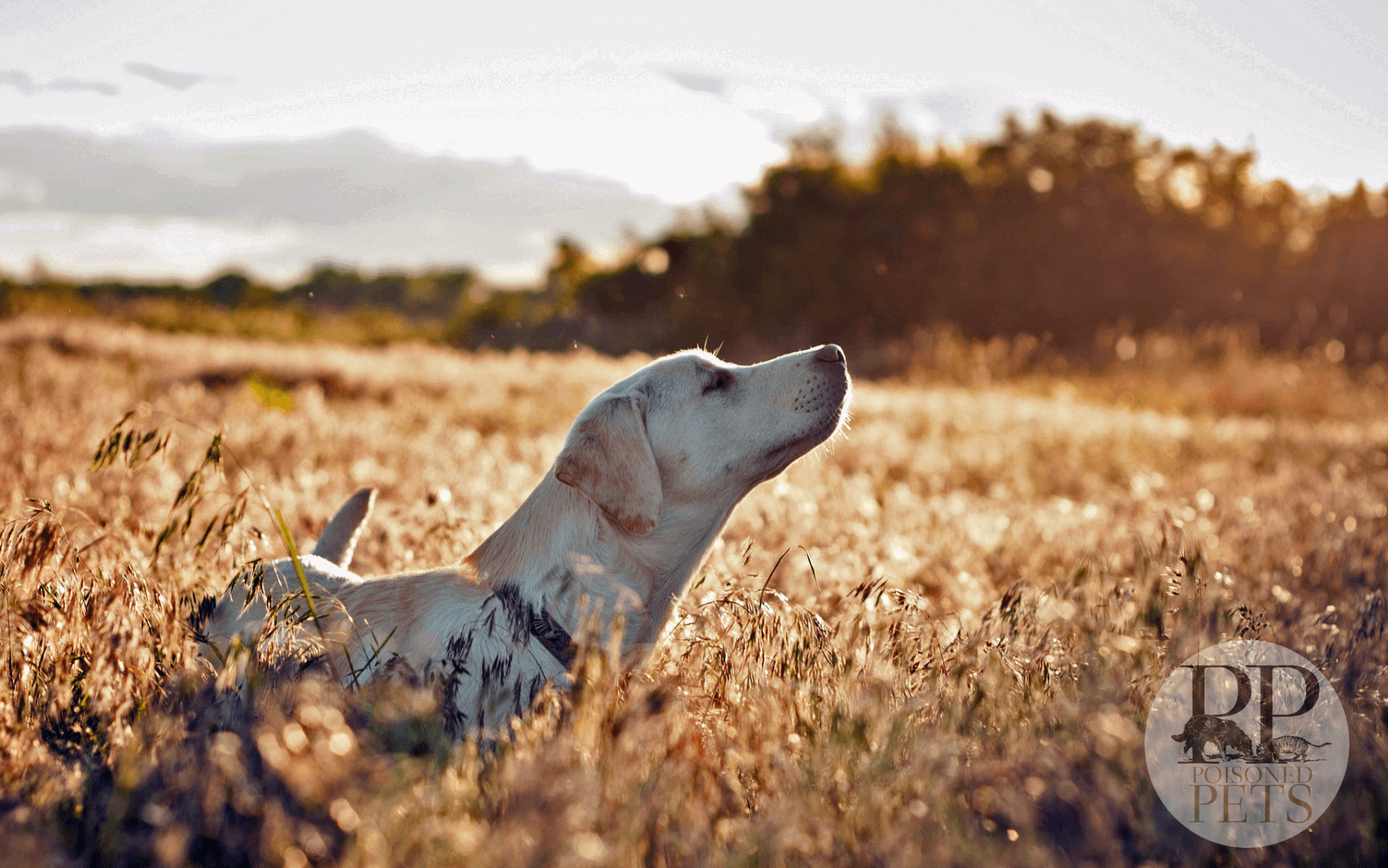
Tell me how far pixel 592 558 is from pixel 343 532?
1561 millimetres

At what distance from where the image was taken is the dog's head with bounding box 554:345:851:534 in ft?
10.2

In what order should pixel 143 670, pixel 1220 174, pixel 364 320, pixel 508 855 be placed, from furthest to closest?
pixel 364 320 → pixel 1220 174 → pixel 143 670 → pixel 508 855

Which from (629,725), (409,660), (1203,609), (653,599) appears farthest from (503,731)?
(1203,609)

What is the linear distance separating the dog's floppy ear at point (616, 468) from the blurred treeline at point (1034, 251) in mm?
20511

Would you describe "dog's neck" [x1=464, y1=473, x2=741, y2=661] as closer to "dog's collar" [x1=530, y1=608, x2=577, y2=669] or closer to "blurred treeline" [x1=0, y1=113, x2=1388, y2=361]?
"dog's collar" [x1=530, y1=608, x2=577, y2=669]

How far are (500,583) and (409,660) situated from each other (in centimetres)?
41

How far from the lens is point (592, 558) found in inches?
112

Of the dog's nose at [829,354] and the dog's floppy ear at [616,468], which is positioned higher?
the dog's nose at [829,354]

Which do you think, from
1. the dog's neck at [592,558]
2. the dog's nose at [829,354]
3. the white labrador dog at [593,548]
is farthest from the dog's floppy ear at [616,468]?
the dog's nose at [829,354]

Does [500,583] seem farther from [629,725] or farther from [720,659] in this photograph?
[629,725]

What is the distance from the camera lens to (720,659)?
2.43 m

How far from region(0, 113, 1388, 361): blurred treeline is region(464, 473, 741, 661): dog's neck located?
2039cm

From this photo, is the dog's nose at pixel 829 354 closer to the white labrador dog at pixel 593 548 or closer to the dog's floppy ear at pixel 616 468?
the white labrador dog at pixel 593 548

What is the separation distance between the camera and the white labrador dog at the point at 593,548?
2518mm
